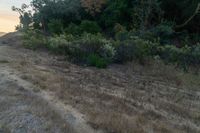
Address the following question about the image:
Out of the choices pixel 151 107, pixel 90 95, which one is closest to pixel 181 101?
pixel 151 107

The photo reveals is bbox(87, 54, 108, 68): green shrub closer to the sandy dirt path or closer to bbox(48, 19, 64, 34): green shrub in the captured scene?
the sandy dirt path

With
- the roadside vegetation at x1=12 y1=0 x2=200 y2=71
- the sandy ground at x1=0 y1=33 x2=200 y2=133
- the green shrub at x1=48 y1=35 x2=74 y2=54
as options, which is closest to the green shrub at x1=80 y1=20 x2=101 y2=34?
the roadside vegetation at x1=12 y1=0 x2=200 y2=71

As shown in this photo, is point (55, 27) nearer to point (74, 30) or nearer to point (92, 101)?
point (74, 30)

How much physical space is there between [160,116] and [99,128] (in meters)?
1.83

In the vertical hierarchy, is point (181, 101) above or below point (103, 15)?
below

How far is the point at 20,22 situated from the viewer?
29484 mm

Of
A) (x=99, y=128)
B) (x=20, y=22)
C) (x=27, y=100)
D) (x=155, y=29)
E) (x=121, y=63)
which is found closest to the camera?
(x=99, y=128)

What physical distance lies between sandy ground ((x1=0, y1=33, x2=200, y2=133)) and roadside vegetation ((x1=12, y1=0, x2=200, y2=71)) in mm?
2731

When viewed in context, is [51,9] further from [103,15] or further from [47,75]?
[47,75]

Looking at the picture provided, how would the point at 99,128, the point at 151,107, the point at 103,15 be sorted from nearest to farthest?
the point at 99,128, the point at 151,107, the point at 103,15

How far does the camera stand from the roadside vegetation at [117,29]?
16469 mm

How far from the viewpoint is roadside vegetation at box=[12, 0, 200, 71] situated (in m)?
16.5

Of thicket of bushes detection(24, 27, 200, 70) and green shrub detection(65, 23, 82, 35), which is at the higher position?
green shrub detection(65, 23, 82, 35)

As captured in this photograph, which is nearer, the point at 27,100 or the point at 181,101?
the point at 27,100
